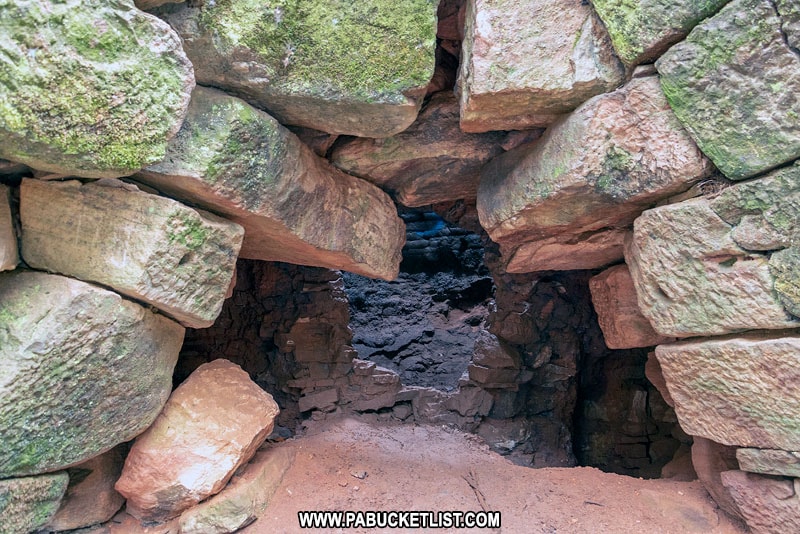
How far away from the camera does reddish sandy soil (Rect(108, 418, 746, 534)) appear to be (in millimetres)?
2840

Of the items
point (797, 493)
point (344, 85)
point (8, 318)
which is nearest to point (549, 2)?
point (344, 85)

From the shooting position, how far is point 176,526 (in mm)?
2719

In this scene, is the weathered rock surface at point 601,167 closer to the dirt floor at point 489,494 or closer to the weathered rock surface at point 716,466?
the weathered rock surface at point 716,466

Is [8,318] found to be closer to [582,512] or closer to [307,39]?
[307,39]

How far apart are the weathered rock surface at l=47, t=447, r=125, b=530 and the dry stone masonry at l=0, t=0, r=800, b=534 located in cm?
1

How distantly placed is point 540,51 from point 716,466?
2.24 meters

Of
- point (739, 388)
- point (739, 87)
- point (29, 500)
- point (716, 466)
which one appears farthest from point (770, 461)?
point (29, 500)

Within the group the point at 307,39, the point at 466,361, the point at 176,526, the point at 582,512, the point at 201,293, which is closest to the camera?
the point at 307,39

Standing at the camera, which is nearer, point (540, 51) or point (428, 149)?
point (540, 51)

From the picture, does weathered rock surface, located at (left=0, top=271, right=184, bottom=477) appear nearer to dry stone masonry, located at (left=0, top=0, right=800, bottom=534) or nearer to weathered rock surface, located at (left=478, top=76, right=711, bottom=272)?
dry stone masonry, located at (left=0, top=0, right=800, bottom=534)

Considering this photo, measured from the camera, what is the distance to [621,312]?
3.40 metres

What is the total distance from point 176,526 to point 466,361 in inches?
186

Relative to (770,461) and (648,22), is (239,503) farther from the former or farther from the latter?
(648,22)

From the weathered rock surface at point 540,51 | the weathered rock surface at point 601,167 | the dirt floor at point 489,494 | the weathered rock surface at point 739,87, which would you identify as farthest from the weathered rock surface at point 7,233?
the weathered rock surface at point 739,87
